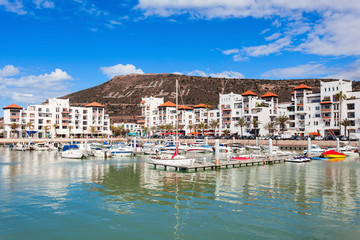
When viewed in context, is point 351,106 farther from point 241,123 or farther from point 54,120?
point 54,120

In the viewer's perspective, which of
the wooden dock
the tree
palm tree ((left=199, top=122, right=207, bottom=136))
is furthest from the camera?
palm tree ((left=199, top=122, right=207, bottom=136))

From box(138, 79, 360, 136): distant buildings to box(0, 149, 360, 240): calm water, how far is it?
74297 mm

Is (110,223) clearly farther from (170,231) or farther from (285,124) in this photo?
(285,124)

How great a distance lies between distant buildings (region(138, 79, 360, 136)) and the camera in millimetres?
103500

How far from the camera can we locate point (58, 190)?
31.1 metres

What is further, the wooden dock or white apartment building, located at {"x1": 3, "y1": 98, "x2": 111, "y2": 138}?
white apartment building, located at {"x1": 3, "y1": 98, "x2": 111, "y2": 138}

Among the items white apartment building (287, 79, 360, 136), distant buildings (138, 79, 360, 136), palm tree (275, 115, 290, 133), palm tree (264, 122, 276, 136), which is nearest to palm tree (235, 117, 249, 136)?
distant buildings (138, 79, 360, 136)

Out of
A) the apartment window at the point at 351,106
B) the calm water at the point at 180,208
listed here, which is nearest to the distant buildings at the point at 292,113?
the apartment window at the point at 351,106

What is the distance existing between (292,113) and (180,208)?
105m

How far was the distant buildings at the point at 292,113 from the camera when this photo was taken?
103500 millimetres

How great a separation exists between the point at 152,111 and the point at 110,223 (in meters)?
152

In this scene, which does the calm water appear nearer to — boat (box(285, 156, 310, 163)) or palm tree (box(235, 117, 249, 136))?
boat (box(285, 156, 310, 163))

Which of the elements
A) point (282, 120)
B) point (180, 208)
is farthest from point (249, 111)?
point (180, 208)

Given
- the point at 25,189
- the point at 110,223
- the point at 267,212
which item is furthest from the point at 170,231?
the point at 25,189
